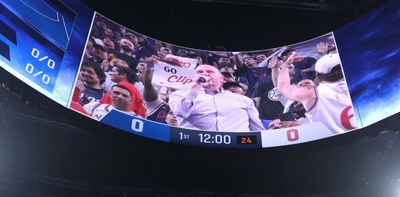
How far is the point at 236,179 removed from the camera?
336 inches

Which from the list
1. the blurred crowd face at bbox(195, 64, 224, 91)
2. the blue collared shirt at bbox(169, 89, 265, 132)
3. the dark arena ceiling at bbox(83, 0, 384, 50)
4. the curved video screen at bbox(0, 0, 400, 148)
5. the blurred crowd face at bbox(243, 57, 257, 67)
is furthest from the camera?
the dark arena ceiling at bbox(83, 0, 384, 50)

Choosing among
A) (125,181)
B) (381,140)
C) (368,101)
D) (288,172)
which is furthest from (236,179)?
(368,101)

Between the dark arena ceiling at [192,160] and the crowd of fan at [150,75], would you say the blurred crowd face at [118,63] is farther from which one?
the dark arena ceiling at [192,160]

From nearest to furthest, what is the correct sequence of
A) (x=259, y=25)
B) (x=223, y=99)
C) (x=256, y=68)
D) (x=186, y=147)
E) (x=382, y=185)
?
(x=186, y=147) < (x=223, y=99) < (x=256, y=68) < (x=382, y=185) < (x=259, y=25)

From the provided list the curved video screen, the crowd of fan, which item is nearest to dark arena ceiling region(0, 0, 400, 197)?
the curved video screen

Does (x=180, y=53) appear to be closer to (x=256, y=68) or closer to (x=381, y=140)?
(x=256, y=68)

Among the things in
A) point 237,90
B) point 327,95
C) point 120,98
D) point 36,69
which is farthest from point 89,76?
point 327,95

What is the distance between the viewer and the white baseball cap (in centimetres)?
720

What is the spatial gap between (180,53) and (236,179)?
243 centimetres

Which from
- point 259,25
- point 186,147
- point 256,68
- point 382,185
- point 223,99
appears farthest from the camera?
point 259,25

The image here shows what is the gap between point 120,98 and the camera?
6375 mm

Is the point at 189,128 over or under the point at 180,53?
under

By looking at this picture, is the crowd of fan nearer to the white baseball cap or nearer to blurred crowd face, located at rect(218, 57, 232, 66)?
blurred crowd face, located at rect(218, 57, 232, 66)

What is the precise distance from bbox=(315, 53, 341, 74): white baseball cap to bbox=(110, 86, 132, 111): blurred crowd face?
2.84m
